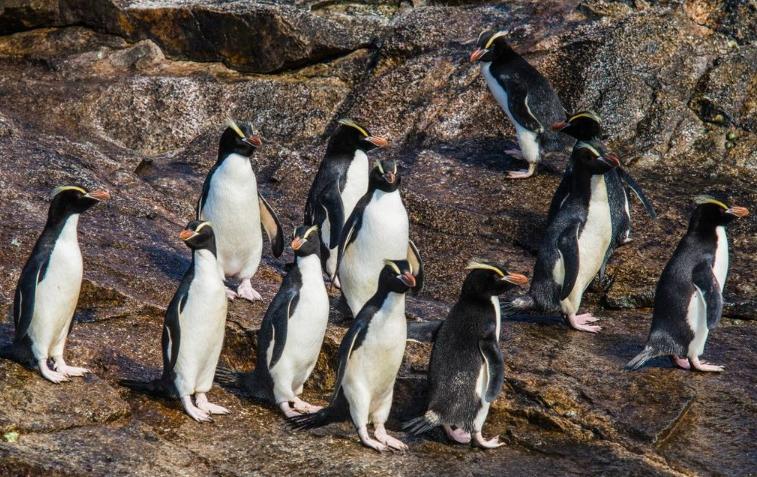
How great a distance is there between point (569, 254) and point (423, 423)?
218cm

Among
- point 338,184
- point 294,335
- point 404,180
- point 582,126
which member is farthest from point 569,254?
point 404,180

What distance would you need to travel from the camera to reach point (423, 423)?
678 centimetres

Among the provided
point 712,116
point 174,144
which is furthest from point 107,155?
point 712,116

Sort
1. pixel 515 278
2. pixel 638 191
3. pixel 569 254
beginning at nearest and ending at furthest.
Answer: pixel 515 278, pixel 569 254, pixel 638 191

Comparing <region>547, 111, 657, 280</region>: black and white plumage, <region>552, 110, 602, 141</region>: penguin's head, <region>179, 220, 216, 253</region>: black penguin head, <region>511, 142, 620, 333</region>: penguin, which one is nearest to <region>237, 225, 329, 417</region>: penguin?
<region>179, 220, 216, 253</region>: black penguin head

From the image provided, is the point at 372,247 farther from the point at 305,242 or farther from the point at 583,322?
the point at 583,322

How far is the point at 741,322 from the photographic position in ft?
28.2

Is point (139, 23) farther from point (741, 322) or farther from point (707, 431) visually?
point (707, 431)

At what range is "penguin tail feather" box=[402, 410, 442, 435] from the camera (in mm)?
6746

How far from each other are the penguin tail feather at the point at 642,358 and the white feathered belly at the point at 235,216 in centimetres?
288

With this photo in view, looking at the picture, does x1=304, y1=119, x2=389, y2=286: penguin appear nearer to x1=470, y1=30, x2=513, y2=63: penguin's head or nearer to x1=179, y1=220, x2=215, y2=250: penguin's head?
x1=470, y1=30, x2=513, y2=63: penguin's head

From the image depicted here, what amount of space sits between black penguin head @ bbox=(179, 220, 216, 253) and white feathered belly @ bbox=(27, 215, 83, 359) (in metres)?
0.67

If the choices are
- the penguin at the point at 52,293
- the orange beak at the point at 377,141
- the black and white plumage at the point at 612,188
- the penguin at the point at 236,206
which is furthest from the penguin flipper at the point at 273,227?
the black and white plumage at the point at 612,188

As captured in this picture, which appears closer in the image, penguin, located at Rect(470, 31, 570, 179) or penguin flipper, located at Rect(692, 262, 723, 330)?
penguin flipper, located at Rect(692, 262, 723, 330)
